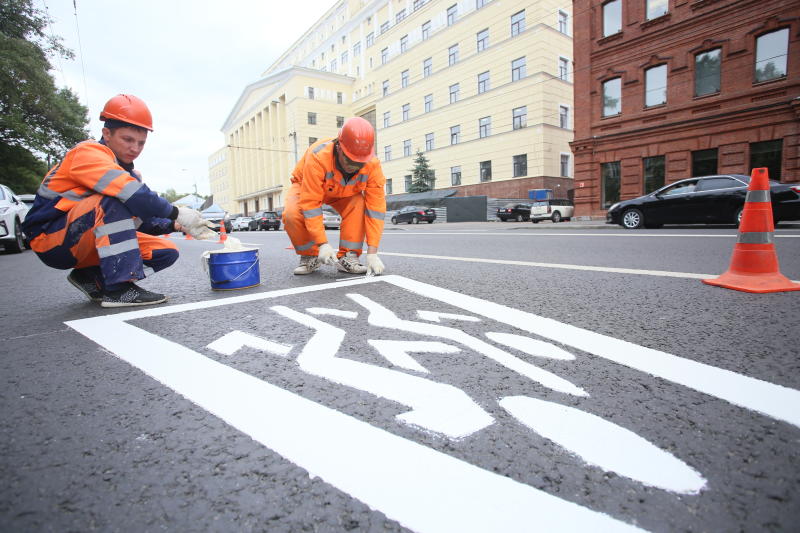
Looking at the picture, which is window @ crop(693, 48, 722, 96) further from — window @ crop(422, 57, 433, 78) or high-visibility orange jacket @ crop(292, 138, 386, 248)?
window @ crop(422, 57, 433, 78)

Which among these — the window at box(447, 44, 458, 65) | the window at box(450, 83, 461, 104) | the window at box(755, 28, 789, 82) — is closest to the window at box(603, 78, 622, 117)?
the window at box(755, 28, 789, 82)

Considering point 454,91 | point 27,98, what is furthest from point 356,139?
point 454,91

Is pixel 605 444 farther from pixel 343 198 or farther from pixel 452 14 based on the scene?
pixel 452 14

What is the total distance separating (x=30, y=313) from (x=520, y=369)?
3.13 metres

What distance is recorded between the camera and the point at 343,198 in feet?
14.2

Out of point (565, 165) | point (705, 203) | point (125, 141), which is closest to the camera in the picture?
point (125, 141)

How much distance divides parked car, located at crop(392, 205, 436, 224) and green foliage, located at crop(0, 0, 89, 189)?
1904 centimetres

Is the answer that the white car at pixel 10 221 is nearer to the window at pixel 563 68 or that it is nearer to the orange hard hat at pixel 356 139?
the orange hard hat at pixel 356 139

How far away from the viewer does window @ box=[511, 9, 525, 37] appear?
27891mm

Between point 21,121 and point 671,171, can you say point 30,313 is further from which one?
point 21,121

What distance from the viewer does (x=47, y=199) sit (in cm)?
267

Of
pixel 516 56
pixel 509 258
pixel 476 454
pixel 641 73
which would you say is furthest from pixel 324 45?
pixel 476 454

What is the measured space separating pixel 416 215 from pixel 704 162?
16137 millimetres

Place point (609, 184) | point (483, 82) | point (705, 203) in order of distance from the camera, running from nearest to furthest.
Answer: point (705, 203), point (609, 184), point (483, 82)
